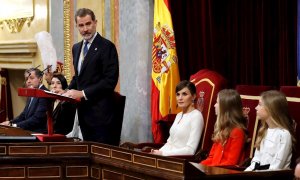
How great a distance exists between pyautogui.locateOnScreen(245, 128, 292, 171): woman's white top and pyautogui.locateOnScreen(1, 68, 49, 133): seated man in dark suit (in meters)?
3.09

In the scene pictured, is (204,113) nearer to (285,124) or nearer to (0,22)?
(285,124)

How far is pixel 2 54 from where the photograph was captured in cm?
1148

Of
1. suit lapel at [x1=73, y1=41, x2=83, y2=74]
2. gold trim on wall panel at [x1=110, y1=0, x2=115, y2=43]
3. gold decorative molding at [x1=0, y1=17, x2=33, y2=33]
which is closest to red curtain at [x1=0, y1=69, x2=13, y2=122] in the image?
gold decorative molding at [x1=0, y1=17, x2=33, y2=33]

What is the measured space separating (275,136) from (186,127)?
1.07 metres

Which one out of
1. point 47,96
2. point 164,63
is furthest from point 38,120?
point 47,96

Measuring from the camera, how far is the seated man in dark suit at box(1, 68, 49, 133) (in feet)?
23.6

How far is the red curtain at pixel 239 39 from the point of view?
602cm

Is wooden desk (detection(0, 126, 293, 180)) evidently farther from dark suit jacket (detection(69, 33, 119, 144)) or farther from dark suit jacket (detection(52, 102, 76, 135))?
dark suit jacket (detection(52, 102, 76, 135))

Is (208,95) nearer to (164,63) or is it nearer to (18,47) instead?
(164,63)

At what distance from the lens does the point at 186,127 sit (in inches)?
213

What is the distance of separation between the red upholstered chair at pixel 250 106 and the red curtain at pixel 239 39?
0.73 m

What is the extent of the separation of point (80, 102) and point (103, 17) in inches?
112

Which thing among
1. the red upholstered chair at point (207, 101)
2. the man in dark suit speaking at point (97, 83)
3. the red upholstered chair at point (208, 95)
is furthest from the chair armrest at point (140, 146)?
the red upholstered chair at point (208, 95)

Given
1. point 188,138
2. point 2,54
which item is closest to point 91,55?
point 188,138
